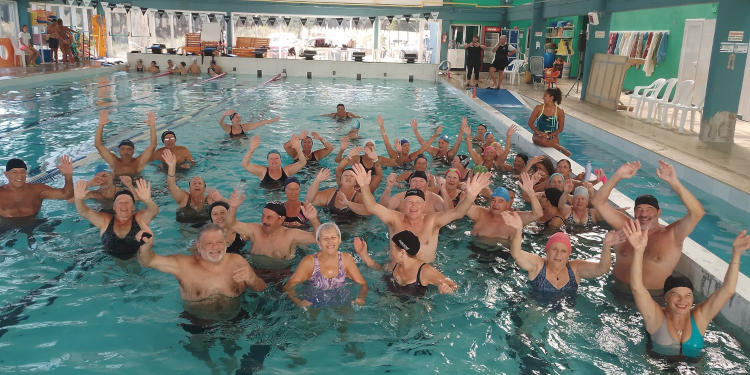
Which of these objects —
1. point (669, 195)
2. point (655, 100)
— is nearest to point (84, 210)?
point (669, 195)

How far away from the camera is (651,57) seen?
683 inches

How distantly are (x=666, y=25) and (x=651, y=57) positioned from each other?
100 cm

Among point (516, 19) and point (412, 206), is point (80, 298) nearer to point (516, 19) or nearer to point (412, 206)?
point (412, 206)

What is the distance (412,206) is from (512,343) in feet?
4.17

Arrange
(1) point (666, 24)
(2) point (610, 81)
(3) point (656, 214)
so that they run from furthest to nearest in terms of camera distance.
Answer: (1) point (666, 24), (2) point (610, 81), (3) point (656, 214)

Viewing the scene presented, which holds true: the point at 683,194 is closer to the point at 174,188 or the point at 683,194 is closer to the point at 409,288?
the point at 409,288

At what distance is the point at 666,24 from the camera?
17172 millimetres

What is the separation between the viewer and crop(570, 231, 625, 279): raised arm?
404 centimetres

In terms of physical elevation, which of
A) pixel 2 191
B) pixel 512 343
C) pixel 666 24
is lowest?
pixel 512 343

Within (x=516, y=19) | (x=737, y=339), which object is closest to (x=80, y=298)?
(x=737, y=339)

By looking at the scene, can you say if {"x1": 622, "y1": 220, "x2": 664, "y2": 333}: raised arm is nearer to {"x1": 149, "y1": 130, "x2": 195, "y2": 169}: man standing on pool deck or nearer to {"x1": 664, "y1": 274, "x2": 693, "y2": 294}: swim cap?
{"x1": 664, "y1": 274, "x2": 693, "y2": 294}: swim cap

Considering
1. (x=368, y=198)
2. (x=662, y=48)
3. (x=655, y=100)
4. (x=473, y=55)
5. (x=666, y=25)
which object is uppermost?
(x=666, y=25)

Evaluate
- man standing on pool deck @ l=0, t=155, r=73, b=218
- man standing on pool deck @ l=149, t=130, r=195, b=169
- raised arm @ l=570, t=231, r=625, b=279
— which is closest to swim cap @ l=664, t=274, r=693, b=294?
raised arm @ l=570, t=231, r=625, b=279

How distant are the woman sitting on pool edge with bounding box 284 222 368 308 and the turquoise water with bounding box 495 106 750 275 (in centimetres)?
350
